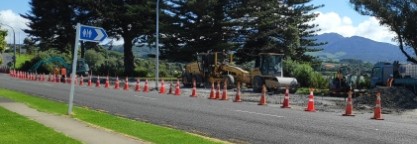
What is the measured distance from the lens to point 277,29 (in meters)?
61.6

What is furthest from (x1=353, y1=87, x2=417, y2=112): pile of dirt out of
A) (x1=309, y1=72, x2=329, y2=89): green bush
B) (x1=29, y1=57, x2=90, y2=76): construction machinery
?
(x1=29, y1=57, x2=90, y2=76): construction machinery

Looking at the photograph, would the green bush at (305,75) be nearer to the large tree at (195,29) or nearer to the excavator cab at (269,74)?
the excavator cab at (269,74)

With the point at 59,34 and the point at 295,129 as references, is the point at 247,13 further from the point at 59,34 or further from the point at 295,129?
the point at 295,129

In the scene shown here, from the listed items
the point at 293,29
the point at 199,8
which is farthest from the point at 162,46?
the point at 293,29

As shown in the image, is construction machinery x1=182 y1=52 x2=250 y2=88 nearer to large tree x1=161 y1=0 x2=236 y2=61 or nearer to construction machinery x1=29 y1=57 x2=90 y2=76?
large tree x1=161 y1=0 x2=236 y2=61

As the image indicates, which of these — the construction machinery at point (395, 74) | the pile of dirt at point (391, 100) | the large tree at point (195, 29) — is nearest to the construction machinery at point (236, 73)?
the construction machinery at point (395, 74)

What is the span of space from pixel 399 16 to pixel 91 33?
106 ft

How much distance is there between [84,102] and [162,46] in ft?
127

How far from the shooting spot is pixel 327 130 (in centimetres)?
1510

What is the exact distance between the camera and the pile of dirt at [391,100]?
27.3 meters

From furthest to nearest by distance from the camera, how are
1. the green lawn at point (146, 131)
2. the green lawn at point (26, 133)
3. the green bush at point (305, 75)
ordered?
the green bush at point (305, 75), the green lawn at point (146, 131), the green lawn at point (26, 133)

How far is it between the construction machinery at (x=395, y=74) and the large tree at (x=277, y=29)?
20824mm

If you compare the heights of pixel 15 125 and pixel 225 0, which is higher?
pixel 225 0

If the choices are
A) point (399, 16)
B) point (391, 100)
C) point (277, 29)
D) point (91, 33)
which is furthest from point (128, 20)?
point (91, 33)
